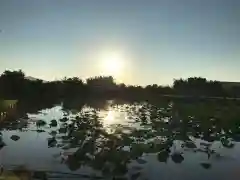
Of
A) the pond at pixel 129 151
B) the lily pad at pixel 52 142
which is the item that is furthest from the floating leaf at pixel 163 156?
the lily pad at pixel 52 142

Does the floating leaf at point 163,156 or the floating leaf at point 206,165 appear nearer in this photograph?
the floating leaf at point 206,165

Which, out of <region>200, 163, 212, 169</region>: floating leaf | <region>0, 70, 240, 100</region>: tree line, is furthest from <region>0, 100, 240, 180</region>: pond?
<region>0, 70, 240, 100</region>: tree line

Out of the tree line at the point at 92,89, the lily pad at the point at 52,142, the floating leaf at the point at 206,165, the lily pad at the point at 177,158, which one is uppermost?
the tree line at the point at 92,89

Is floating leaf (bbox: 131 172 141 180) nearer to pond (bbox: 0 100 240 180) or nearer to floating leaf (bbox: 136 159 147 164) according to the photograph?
pond (bbox: 0 100 240 180)

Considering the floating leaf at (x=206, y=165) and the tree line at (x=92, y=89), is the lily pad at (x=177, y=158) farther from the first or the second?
the tree line at (x=92, y=89)

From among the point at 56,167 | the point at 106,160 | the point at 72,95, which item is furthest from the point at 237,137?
the point at 72,95

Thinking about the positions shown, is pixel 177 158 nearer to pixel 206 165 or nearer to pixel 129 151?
pixel 206 165

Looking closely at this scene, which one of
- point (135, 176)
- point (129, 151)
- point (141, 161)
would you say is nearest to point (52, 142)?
point (129, 151)

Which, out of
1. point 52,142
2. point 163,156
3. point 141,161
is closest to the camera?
point 141,161

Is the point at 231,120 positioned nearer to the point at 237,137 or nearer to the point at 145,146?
the point at 237,137
